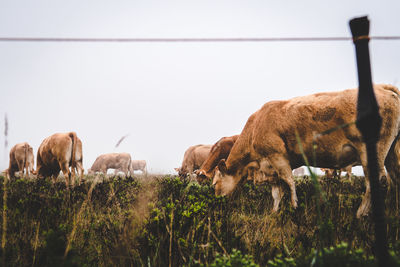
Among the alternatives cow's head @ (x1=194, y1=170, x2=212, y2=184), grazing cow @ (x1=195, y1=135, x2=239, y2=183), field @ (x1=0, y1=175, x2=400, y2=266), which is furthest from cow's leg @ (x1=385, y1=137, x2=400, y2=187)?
grazing cow @ (x1=195, y1=135, x2=239, y2=183)

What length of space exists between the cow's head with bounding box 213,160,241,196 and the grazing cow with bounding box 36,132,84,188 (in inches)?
269

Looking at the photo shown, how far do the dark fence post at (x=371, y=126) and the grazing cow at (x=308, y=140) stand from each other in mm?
2979

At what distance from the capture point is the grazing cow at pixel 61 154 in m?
11.3

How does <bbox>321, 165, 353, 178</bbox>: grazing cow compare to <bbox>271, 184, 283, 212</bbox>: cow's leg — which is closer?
<bbox>271, 184, 283, 212</bbox>: cow's leg

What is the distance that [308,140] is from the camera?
523 centimetres

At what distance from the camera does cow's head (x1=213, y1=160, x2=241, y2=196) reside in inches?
264

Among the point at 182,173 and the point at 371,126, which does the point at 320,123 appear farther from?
the point at 182,173

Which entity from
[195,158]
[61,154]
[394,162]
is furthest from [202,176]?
[195,158]

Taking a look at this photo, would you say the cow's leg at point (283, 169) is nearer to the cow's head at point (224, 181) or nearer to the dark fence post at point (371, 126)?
the cow's head at point (224, 181)

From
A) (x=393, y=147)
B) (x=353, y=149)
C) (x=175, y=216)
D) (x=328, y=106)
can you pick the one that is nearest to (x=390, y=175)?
(x=393, y=147)

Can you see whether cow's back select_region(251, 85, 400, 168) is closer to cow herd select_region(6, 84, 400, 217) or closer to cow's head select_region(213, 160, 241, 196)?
cow herd select_region(6, 84, 400, 217)

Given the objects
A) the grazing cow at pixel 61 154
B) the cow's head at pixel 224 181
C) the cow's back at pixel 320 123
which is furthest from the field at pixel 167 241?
the grazing cow at pixel 61 154

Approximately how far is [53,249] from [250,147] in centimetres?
562

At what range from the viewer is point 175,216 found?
9.12 feet
